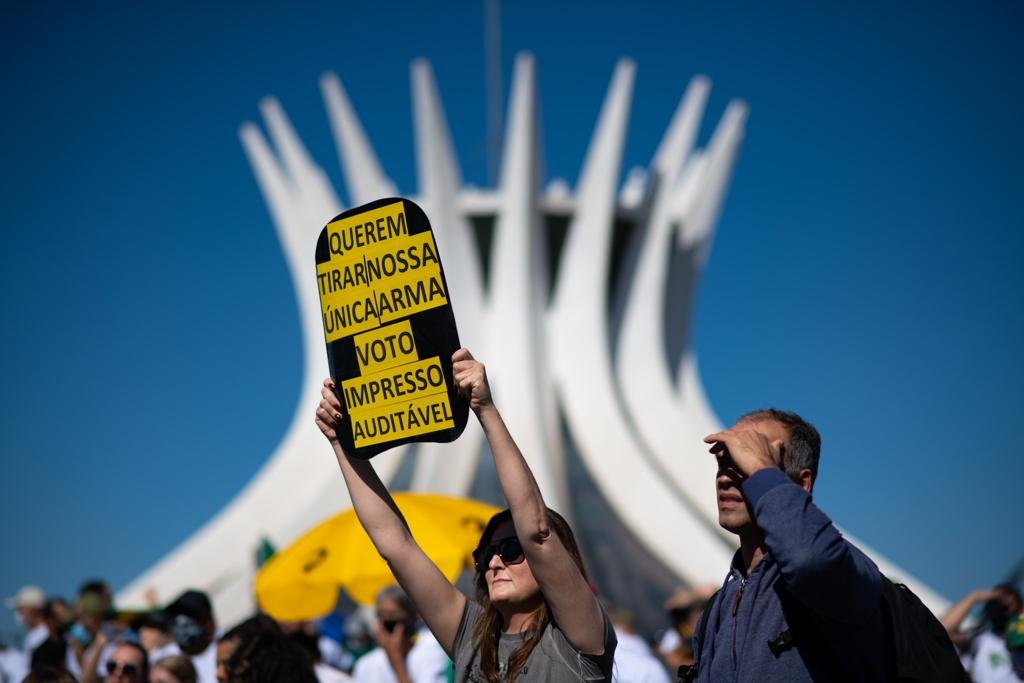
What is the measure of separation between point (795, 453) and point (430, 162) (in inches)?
616

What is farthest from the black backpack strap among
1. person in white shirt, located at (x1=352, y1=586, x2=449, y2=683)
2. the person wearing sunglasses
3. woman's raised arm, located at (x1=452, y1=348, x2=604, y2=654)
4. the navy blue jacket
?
person in white shirt, located at (x1=352, y1=586, x2=449, y2=683)

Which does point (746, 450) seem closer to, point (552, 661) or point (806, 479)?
point (806, 479)

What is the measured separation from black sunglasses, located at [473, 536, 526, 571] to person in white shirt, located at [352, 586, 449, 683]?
211 centimetres

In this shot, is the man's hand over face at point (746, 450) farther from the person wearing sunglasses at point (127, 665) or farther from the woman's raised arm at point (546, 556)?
the person wearing sunglasses at point (127, 665)

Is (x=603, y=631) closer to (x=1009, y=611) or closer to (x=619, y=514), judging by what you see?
(x=1009, y=611)

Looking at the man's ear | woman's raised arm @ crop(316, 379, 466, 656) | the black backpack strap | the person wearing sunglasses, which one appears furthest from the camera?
the person wearing sunglasses

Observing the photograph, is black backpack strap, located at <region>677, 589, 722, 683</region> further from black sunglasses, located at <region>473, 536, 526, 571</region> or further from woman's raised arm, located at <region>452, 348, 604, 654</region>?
black sunglasses, located at <region>473, 536, 526, 571</region>

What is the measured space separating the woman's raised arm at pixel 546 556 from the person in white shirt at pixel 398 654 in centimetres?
229

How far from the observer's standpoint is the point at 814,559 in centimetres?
176

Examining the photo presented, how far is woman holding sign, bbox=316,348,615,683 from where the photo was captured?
2234 mm

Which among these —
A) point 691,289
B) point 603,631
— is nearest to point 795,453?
point 603,631

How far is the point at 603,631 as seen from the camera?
230cm

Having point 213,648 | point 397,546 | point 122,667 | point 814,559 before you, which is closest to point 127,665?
point 122,667

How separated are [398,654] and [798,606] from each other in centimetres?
281
